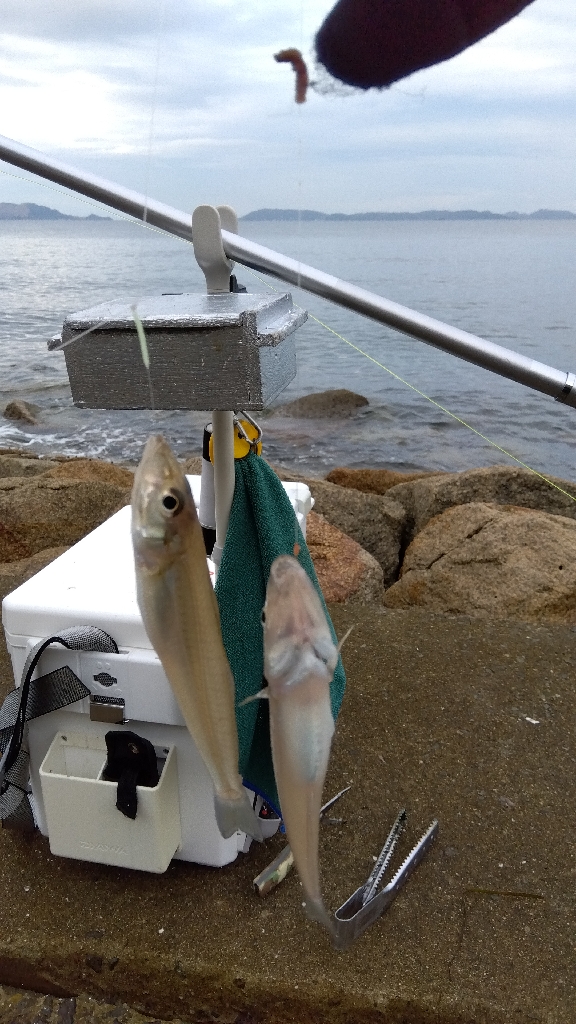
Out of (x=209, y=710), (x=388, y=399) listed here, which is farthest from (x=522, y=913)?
(x=388, y=399)

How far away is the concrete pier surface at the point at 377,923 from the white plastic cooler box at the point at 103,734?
205mm

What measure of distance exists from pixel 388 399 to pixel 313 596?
15998 millimetres

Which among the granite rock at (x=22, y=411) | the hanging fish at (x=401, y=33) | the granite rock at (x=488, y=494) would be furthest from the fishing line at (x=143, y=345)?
the granite rock at (x=22, y=411)

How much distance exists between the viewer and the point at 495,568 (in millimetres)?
4844

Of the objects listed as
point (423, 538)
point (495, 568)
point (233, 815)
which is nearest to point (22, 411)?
point (423, 538)

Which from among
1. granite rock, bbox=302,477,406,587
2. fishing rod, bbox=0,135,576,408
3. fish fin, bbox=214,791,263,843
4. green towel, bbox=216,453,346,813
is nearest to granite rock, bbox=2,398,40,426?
granite rock, bbox=302,477,406,587

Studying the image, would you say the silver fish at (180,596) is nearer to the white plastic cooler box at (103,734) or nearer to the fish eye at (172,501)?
the fish eye at (172,501)

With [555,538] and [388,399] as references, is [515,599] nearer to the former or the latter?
[555,538]

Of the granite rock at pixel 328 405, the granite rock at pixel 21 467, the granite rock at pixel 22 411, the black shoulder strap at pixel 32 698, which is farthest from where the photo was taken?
the granite rock at pixel 328 405

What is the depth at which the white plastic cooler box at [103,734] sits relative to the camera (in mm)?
2166

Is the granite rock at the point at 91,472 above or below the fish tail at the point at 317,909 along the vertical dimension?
below

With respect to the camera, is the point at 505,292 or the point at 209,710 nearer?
the point at 209,710

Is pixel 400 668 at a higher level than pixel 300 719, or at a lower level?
lower

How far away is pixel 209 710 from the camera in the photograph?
3.19ft
